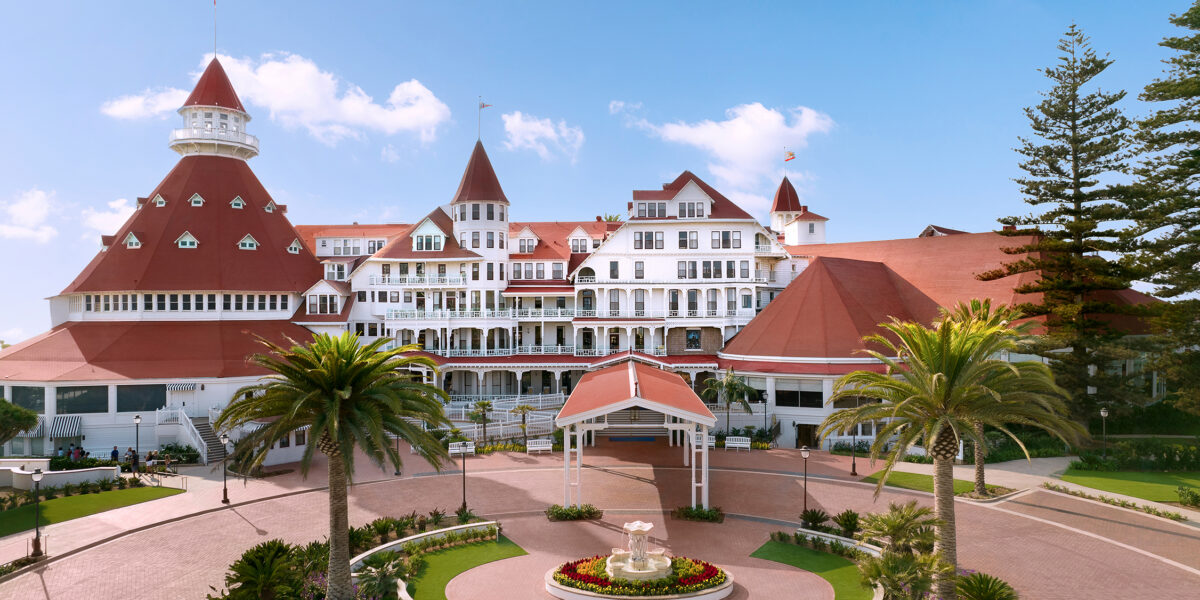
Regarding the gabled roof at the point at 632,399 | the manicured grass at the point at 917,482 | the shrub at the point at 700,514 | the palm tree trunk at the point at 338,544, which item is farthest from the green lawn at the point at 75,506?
the manicured grass at the point at 917,482

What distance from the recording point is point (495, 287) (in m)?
51.8

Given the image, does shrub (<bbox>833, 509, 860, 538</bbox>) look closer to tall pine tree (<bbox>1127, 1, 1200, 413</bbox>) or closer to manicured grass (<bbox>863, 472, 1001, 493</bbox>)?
manicured grass (<bbox>863, 472, 1001, 493</bbox>)

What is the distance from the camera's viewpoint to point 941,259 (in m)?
50.6

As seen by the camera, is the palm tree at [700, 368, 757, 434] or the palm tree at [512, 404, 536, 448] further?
the palm tree at [512, 404, 536, 448]

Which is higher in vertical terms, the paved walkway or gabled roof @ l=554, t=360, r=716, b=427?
gabled roof @ l=554, t=360, r=716, b=427

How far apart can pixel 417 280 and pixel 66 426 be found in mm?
22591

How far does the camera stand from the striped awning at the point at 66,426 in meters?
36.5

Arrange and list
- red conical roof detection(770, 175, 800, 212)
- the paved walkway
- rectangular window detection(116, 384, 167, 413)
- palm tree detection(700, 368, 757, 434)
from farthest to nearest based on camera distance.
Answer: red conical roof detection(770, 175, 800, 212) < palm tree detection(700, 368, 757, 434) < rectangular window detection(116, 384, 167, 413) < the paved walkway

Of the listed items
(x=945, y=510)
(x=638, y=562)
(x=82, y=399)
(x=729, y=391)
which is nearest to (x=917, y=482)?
(x=729, y=391)

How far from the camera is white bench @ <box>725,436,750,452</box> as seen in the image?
125 ft

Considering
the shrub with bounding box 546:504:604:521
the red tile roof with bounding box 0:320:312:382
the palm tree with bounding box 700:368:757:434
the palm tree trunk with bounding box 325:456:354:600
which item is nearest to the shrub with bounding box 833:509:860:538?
the shrub with bounding box 546:504:604:521

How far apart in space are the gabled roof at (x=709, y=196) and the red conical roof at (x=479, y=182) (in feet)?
36.2

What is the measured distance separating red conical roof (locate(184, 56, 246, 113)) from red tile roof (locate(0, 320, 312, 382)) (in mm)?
18509

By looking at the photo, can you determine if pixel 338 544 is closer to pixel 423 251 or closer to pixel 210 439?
pixel 210 439
